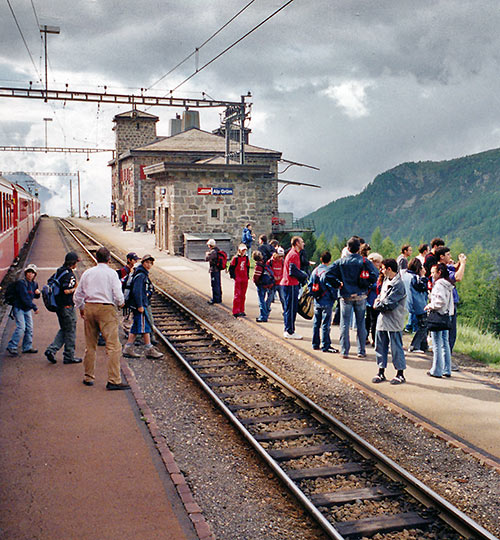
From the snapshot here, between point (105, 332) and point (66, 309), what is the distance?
4.31 feet

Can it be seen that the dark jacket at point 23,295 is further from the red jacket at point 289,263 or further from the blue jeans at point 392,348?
the blue jeans at point 392,348

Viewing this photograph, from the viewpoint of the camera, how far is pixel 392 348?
8.69 meters

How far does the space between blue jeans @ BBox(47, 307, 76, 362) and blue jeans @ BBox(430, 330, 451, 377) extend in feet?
18.4

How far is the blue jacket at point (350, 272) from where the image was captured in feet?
31.4

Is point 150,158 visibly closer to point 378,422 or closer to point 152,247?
point 152,247

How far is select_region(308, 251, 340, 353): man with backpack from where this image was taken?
10.2 meters

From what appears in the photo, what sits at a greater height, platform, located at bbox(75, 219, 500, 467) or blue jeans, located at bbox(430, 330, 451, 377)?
blue jeans, located at bbox(430, 330, 451, 377)

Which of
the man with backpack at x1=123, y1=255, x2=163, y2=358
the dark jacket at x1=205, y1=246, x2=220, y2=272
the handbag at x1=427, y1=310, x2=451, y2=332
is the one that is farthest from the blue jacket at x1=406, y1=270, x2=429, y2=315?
the dark jacket at x1=205, y1=246, x2=220, y2=272

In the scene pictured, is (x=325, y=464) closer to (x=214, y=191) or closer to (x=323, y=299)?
(x=323, y=299)

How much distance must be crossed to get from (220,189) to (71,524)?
78.5ft

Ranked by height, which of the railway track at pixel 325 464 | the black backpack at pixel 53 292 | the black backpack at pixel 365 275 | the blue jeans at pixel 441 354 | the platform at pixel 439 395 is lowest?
the railway track at pixel 325 464

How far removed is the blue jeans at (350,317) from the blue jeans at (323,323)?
39 centimetres

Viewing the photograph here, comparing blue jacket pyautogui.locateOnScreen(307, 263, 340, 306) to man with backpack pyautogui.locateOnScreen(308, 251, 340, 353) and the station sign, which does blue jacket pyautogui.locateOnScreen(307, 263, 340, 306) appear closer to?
man with backpack pyautogui.locateOnScreen(308, 251, 340, 353)

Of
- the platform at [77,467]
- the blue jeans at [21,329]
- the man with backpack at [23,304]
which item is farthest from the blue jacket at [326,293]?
the blue jeans at [21,329]
